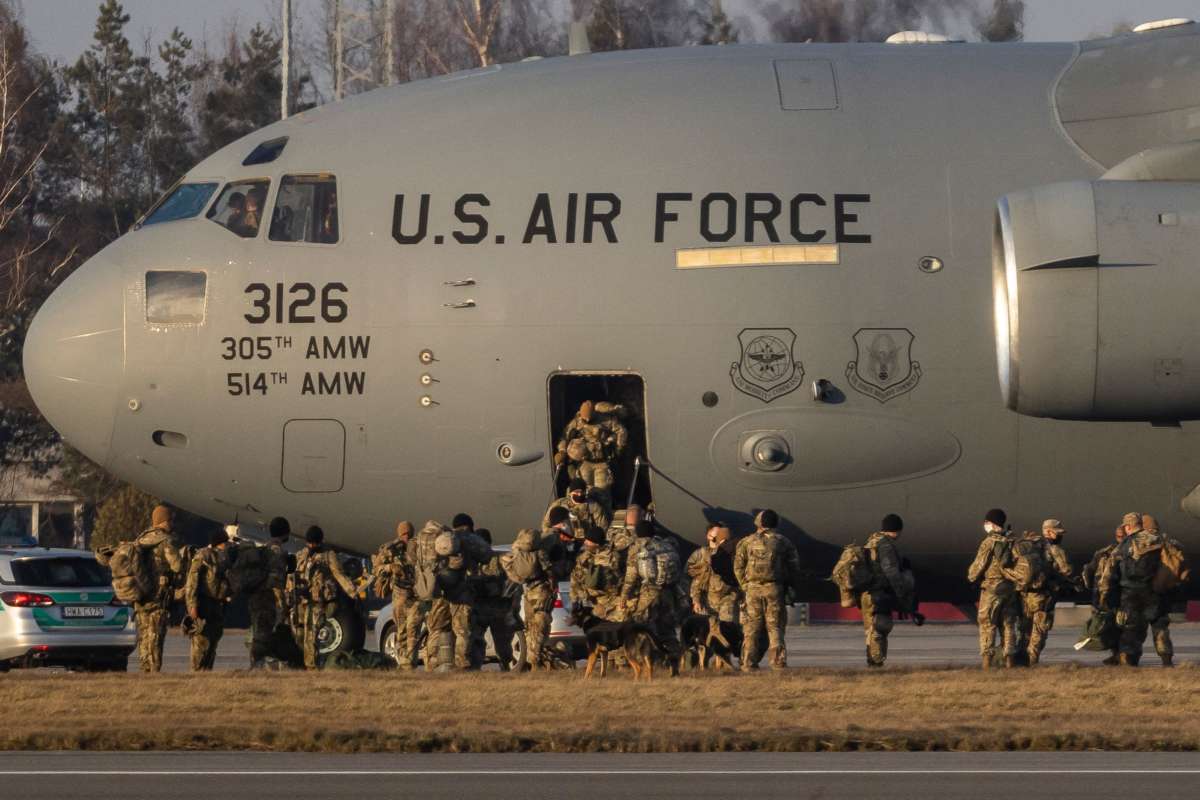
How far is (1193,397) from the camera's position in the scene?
60.0 feet

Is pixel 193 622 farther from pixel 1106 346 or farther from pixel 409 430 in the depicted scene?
pixel 1106 346

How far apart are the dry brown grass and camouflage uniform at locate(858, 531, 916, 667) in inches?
30.7

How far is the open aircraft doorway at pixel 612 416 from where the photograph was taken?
20.2m

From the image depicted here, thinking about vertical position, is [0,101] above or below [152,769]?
above

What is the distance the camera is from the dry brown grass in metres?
15.5

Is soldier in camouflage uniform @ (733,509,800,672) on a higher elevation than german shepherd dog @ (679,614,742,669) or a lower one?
higher

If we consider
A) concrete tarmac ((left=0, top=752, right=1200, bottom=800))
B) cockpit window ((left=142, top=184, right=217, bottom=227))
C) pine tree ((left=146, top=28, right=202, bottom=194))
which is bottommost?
concrete tarmac ((left=0, top=752, right=1200, bottom=800))

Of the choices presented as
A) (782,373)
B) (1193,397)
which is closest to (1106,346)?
(1193,397)

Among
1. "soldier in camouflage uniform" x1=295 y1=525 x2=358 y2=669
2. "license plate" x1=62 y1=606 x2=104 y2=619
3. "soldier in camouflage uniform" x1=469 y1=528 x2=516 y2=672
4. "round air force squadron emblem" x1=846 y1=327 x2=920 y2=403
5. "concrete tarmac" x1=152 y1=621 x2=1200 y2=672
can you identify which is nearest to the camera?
"round air force squadron emblem" x1=846 y1=327 x2=920 y2=403

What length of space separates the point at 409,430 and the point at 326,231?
6.61ft

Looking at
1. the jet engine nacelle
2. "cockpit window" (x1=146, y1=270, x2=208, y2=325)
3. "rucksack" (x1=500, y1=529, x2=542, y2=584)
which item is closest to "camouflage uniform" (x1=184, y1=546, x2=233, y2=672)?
"cockpit window" (x1=146, y1=270, x2=208, y2=325)

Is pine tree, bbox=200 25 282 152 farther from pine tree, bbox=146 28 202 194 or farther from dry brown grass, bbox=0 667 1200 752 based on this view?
dry brown grass, bbox=0 667 1200 752

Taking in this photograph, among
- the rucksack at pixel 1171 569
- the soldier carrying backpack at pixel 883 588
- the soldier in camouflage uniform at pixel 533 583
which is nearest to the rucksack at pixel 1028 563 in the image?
the soldier carrying backpack at pixel 883 588

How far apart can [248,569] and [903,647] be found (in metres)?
13.2
